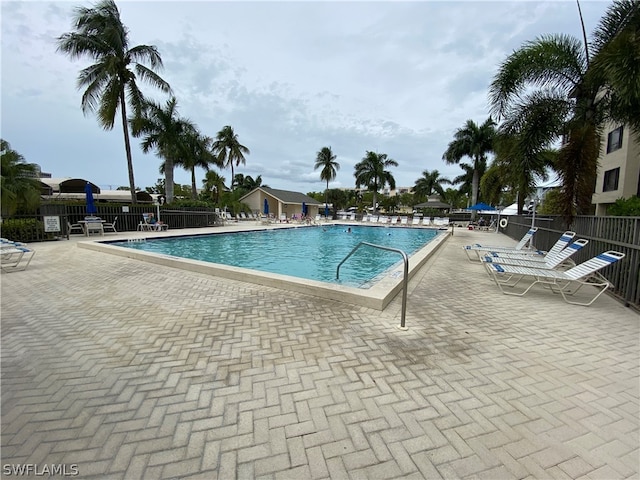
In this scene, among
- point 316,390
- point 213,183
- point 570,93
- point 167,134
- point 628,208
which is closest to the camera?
point 316,390

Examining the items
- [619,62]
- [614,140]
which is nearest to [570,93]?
[619,62]

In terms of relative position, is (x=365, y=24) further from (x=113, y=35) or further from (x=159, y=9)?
(x=113, y=35)

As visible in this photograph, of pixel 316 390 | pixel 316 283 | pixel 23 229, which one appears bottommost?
pixel 316 390

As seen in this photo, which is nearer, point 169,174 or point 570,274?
point 570,274

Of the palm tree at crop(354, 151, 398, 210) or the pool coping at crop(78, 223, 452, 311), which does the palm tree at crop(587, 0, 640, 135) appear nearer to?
the pool coping at crop(78, 223, 452, 311)

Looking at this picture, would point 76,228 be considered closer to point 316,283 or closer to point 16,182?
point 16,182

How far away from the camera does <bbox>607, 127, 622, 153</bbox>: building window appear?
17.2 metres

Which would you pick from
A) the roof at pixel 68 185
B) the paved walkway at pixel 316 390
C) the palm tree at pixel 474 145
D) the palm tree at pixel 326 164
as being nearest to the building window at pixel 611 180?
the palm tree at pixel 474 145

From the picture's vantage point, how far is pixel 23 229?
34.9 ft

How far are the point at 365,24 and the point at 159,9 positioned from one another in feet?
23.4

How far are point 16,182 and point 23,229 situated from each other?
1937 mm

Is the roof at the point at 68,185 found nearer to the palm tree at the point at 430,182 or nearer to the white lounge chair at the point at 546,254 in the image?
the white lounge chair at the point at 546,254

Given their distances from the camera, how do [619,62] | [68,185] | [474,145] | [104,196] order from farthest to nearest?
[474,145]
[104,196]
[68,185]
[619,62]

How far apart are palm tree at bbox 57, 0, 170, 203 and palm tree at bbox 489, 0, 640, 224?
18334 millimetres
